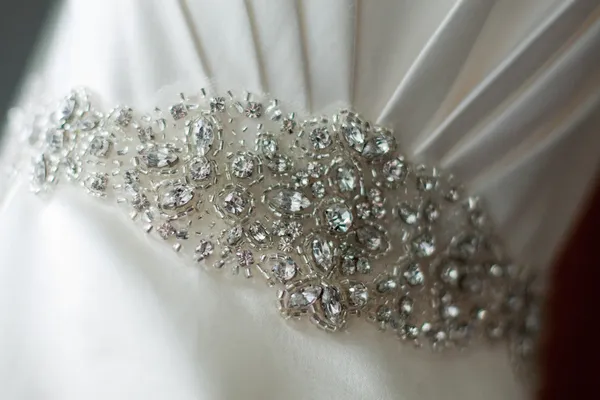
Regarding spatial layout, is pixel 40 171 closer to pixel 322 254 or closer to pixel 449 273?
pixel 322 254

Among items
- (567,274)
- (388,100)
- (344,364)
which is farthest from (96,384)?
(567,274)

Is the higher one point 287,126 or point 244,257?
point 287,126

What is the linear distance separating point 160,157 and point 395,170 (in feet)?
0.67

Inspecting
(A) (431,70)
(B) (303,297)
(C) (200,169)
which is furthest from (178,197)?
(A) (431,70)

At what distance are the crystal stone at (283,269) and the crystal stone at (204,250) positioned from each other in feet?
0.18

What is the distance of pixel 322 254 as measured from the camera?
47cm

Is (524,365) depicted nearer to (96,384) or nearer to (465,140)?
(465,140)

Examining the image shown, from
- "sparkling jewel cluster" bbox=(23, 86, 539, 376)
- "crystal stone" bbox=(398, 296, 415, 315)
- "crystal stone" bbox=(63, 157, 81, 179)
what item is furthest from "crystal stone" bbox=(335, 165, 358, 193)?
"crystal stone" bbox=(63, 157, 81, 179)

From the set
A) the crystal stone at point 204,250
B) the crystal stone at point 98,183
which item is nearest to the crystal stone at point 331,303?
the crystal stone at point 204,250

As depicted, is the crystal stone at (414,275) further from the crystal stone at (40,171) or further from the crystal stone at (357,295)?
the crystal stone at (40,171)

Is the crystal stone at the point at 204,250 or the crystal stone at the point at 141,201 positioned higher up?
the crystal stone at the point at 141,201

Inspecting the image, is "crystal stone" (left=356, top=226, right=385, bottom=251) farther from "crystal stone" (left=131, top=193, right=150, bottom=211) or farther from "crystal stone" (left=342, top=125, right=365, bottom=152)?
"crystal stone" (left=131, top=193, right=150, bottom=211)

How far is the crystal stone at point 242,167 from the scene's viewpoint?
46 cm

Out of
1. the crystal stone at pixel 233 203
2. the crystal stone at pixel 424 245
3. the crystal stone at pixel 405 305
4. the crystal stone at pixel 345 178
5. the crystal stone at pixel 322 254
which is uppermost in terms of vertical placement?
the crystal stone at pixel 345 178
